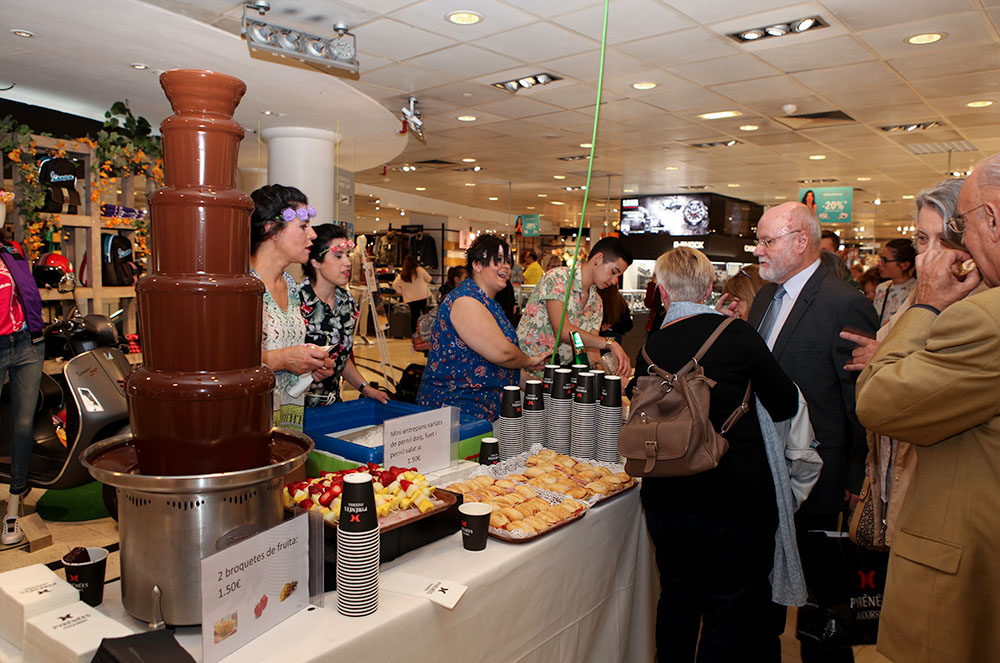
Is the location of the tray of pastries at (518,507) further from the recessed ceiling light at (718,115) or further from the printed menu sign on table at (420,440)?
the recessed ceiling light at (718,115)

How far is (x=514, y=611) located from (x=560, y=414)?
912 millimetres

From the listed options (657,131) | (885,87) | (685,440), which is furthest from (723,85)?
(685,440)

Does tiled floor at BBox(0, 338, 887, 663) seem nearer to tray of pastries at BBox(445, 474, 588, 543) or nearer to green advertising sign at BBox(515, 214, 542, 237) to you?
tray of pastries at BBox(445, 474, 588, 543)

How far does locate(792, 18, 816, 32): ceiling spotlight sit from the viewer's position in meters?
4.10

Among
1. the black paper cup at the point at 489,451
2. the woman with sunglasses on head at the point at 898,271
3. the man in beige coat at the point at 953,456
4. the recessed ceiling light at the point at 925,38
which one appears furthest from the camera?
the woman with sunglasses on head at the point at 898,271

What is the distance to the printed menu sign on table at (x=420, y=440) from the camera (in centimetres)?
189

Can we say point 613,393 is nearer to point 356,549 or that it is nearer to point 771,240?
point 771,240

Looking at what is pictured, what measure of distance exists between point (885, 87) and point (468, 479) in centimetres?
526

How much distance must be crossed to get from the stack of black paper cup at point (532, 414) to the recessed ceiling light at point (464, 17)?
8.81ft

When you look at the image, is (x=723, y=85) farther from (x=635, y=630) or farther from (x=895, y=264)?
(x=635, y=630)

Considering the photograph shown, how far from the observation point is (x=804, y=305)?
92.6 inches

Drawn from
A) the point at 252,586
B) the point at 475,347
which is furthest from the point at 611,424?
the point at 252,586

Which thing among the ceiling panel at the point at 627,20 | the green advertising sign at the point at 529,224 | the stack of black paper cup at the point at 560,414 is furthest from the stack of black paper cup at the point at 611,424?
the green advertising sign at the point at 529,224

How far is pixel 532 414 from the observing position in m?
2.48
